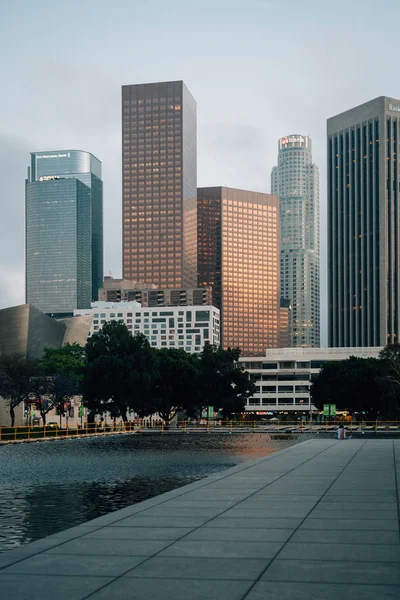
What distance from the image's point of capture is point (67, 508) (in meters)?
24.1

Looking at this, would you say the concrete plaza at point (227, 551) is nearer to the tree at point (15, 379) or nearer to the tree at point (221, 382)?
the tree at point (15, 379)

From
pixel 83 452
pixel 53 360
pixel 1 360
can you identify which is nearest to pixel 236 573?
pixel 83 452

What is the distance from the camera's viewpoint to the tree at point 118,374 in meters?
107

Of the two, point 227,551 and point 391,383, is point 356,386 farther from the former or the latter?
point 227,551

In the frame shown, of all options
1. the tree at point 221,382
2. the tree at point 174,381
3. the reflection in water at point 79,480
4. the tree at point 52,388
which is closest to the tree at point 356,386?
the tree at point 221,382

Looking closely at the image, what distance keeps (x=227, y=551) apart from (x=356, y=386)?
4778 inches

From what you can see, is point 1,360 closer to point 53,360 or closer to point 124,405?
point 124,405

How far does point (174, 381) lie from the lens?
12556 cm

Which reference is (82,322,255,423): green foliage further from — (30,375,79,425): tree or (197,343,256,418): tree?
(30,375,79,425): tree

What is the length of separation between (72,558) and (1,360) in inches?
4308

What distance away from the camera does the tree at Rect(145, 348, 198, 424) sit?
400ft

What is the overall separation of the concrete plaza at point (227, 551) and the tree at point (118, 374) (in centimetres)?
8214

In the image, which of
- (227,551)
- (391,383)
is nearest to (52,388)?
(391,383)

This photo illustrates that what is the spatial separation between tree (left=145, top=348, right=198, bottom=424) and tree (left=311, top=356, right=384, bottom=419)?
2507 centimetres
